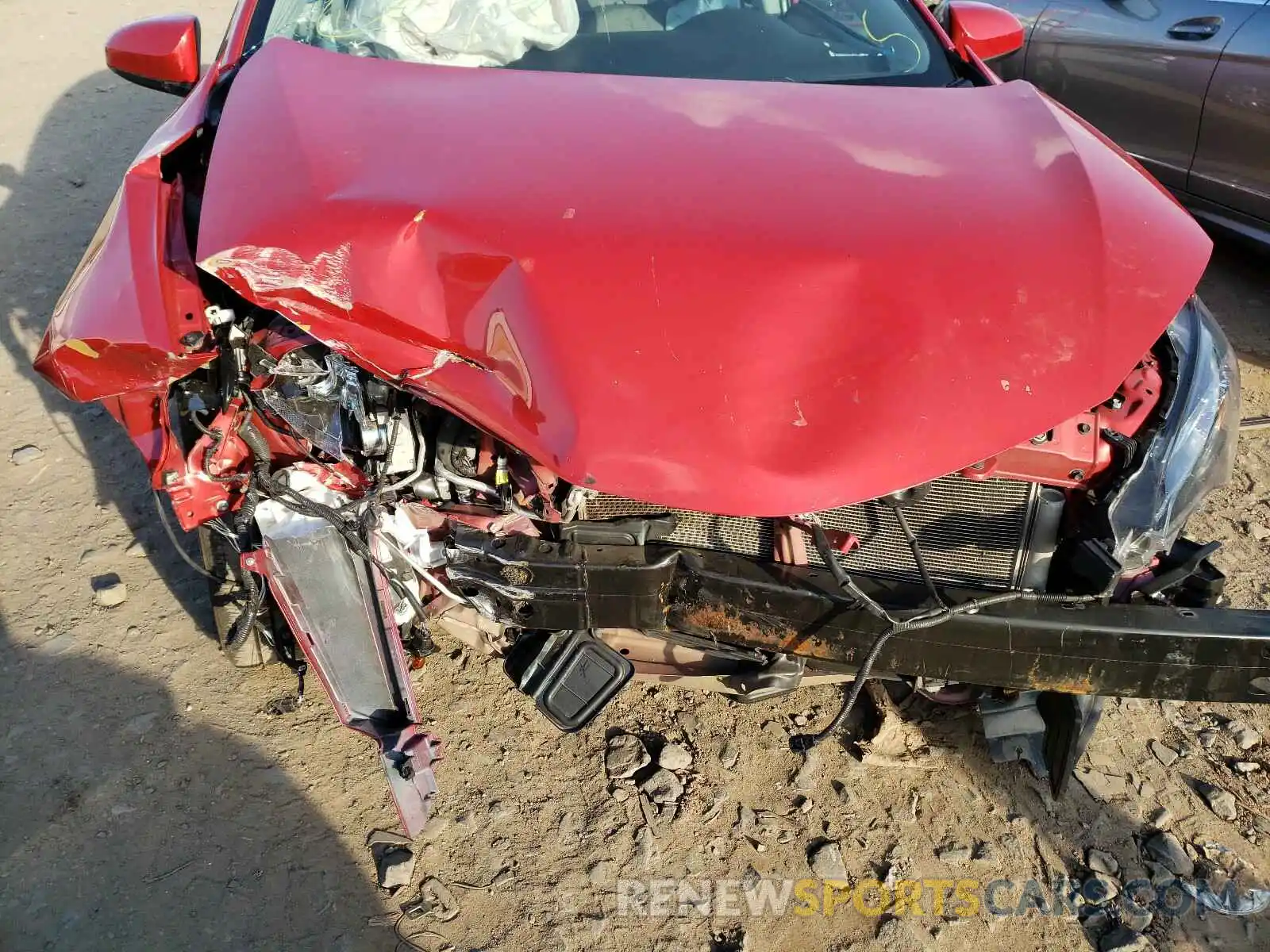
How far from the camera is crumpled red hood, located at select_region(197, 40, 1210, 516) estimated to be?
67.2 inches

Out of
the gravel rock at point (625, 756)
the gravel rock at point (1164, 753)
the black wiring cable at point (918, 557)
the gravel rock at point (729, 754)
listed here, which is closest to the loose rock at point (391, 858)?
the gravel rock at point (625, 756)

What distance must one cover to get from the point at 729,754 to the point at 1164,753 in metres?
1.13

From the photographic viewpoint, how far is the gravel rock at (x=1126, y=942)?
6.72ft

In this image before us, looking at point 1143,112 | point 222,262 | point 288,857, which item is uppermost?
point 222,262

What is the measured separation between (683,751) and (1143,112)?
3.90 metres

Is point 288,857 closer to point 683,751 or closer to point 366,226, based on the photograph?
point 683,751

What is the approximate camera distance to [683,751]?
8.06 feet

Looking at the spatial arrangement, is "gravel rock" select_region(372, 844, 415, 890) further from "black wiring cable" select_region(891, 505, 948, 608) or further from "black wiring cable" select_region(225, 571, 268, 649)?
"black wiring cable" select_region(891, 505, 948, 608)

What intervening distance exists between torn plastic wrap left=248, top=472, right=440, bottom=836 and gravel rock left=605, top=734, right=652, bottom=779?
49cm

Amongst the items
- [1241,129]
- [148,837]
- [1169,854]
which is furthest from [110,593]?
[1241,129]

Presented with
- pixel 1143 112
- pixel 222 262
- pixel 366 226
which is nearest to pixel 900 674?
pixel 366 226

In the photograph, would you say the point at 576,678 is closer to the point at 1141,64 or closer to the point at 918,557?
the point at 918,557

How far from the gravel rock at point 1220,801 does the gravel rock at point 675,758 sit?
128 cm

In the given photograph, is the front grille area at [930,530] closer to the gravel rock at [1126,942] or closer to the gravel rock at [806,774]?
the gravel rock at [806,774]
